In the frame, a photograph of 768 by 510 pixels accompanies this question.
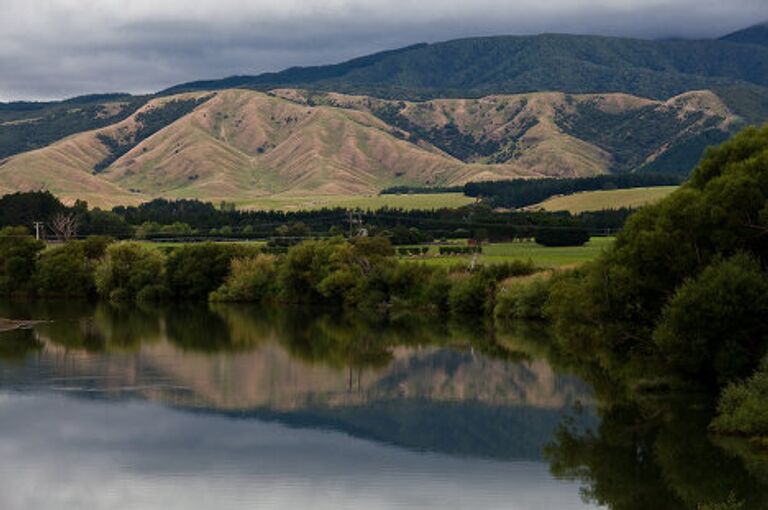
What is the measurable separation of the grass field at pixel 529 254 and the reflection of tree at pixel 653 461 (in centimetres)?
4551

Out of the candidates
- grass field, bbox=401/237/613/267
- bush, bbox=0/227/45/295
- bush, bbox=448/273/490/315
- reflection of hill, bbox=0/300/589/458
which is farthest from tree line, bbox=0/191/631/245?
reflection of hill, bbox=0/300/589/458

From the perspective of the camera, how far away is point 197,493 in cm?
3369

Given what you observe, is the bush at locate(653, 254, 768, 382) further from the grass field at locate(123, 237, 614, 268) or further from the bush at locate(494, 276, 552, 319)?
the grass field at locate(123, 237, 614, 268)

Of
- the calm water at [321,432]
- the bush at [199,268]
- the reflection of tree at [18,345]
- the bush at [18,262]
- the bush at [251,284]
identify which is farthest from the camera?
the bush at [18,262]

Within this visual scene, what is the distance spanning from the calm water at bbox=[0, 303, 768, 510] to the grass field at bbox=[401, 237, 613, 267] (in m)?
24.6

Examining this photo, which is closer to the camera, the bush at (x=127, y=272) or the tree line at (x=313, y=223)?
the bush at (x=127, y=272)

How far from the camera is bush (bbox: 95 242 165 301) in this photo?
339 ft

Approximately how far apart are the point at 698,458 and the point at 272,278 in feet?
223

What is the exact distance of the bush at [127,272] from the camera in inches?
4065

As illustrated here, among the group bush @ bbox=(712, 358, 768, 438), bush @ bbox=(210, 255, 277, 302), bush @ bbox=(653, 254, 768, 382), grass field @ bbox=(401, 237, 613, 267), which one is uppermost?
bush @ bbox=(653, 254, 768, 382)

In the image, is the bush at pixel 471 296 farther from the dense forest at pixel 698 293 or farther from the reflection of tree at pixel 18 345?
the reflection of tree at pixel 18 345

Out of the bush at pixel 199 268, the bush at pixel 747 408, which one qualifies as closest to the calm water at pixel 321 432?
the bush at pixel 747 408

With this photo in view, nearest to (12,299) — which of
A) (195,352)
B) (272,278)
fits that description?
(272,278)

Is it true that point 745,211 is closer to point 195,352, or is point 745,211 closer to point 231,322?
point 195,352
